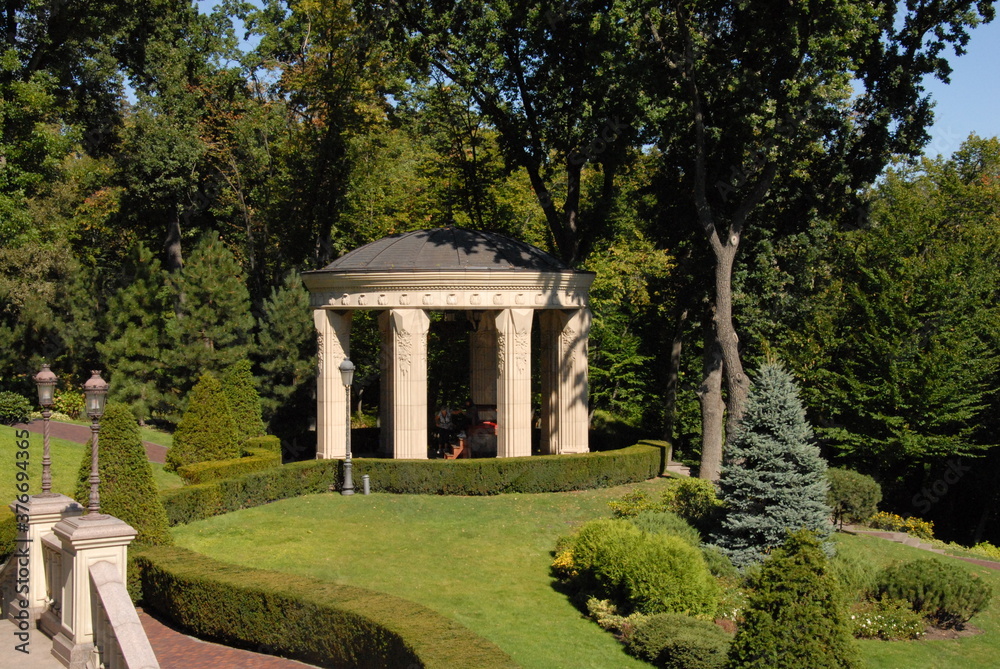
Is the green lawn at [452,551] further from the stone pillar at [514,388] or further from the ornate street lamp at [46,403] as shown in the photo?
the ornate street lamp at [46,403]

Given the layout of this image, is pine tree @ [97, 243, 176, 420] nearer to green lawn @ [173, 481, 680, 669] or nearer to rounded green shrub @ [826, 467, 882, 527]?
green lawn @ [173, 481, 680, 669]

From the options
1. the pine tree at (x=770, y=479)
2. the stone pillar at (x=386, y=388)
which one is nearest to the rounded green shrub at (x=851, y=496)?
the pine tree at (x=770, y=479)

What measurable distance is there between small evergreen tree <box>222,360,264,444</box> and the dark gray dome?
5.30 metres

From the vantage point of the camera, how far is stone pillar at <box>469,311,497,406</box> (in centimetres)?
3444

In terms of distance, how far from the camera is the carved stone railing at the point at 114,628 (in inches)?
457

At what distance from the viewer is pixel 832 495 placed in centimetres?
2453

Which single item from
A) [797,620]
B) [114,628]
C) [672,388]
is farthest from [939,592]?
[672,388]

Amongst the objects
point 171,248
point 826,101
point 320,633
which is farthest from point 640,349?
point 320,633

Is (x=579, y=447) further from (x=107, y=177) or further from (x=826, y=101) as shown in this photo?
(x=107, y=177)

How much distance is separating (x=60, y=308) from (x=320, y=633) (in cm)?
3161

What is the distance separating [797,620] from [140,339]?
1275 inches

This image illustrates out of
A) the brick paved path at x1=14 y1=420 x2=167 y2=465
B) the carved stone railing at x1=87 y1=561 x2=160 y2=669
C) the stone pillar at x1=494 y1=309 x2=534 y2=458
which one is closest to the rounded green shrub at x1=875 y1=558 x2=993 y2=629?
the stone pillar at x1=494 y1=309 x2=534 y2=458

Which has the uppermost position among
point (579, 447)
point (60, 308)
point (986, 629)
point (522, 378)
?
point (60, 308)

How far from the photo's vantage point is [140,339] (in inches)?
1511
